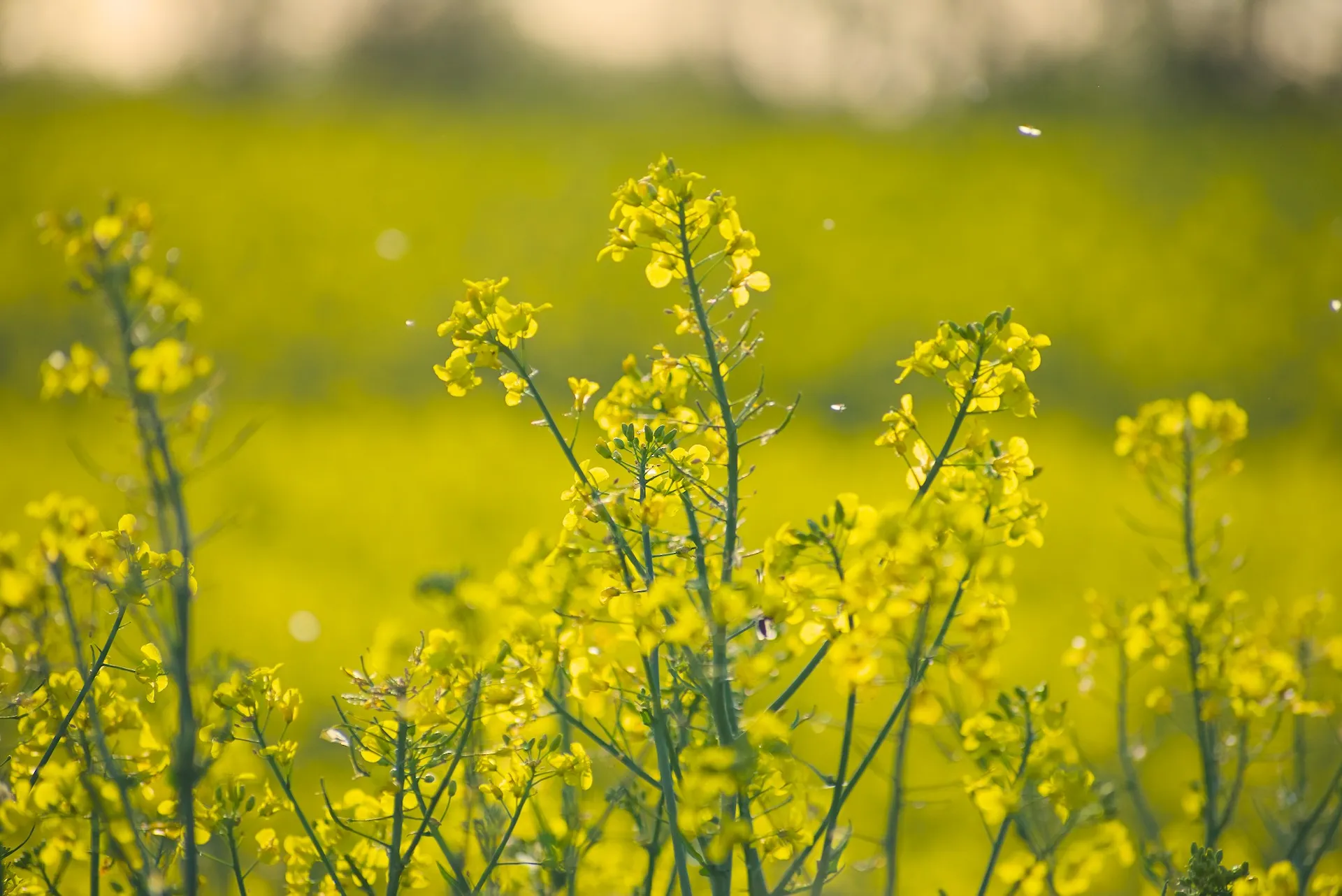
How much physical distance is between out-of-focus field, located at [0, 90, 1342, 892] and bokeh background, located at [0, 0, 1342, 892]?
19mm

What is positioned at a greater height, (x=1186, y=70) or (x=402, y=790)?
(x=1186, y=70)

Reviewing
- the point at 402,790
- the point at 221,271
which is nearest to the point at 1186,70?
the point at 221,271

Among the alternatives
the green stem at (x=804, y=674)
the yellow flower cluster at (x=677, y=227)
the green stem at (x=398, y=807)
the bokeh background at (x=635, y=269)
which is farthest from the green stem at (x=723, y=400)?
the bokeh background at (x=635, y=269)

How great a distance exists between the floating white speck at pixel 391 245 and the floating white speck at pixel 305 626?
→ 236cm

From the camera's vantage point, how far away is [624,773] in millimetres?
1219

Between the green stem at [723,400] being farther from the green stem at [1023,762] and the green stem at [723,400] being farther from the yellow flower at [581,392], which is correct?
the green stem at [1023,762]

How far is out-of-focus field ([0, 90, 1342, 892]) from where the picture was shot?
3629 mm

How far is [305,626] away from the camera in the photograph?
125 inches

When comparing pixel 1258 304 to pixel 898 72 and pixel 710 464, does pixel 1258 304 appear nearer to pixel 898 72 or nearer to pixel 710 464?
pixel 898 72

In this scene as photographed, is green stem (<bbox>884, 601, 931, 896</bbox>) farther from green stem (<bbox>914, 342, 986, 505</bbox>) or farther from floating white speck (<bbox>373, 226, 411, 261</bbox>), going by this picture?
floating white speck (<bbox>373, 226, 411, 261</bbox>)

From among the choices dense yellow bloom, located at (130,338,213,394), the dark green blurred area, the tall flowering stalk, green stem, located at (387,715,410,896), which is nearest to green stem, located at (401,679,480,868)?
green stem, located at (387,715,410,896)

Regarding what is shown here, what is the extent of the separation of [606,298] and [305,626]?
A: 2.26m

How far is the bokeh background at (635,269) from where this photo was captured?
3.81m

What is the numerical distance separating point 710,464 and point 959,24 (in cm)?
441
